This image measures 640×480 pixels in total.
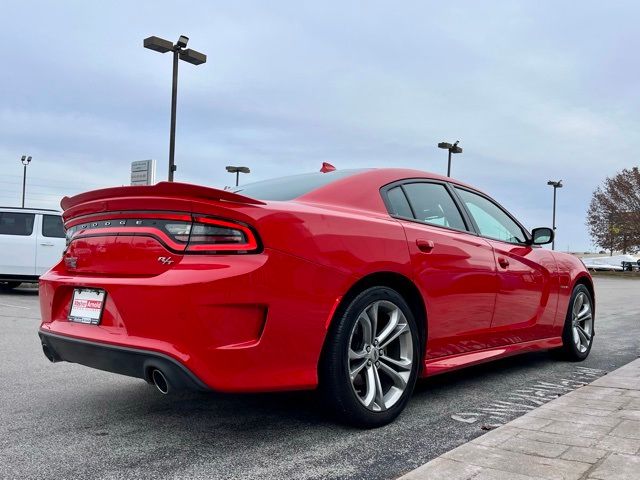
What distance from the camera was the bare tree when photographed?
51125mm

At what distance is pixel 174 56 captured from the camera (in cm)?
1597

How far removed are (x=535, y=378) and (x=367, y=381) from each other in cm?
214

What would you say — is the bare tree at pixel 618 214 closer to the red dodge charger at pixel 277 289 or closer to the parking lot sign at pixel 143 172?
the parking lot sign at pixel 143 172

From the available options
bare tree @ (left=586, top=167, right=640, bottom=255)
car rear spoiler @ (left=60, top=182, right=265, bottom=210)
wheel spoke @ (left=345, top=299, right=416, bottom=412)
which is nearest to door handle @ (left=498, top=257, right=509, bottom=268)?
wheel spoke @ (left=345, top=299, right=416, bottom=412)

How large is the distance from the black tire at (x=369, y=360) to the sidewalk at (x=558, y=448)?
1.90ft

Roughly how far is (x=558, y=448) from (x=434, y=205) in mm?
1798

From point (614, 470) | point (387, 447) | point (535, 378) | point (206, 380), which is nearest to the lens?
point (614, 470)

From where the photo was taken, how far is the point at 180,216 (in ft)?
9.62

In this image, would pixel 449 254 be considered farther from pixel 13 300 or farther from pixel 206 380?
pixel 13 300

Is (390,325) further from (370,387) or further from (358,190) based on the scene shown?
(358,190)

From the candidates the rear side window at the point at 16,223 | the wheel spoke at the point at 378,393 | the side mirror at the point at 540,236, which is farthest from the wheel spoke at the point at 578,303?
the rear side window at the point at 16,223

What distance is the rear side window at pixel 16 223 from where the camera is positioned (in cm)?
1252

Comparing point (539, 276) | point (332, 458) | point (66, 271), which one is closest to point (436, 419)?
point (332, 458)

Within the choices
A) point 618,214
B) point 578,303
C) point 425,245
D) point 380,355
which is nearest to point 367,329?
point 380,355
